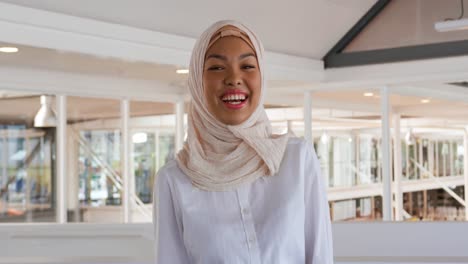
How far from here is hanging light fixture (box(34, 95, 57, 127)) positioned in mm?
6891

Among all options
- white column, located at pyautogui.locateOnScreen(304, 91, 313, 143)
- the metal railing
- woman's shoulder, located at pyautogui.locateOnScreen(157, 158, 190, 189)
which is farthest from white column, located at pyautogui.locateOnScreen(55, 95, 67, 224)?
woman's shoulder, located at pyautogui.locateOnScreen(157, 158, 190, 189)

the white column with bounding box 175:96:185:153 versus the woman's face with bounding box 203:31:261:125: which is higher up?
the white column with bounding box 175:96:185:153

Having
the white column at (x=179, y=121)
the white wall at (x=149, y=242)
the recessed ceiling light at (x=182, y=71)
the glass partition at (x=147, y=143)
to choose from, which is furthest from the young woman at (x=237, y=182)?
the white column at (x=179, y=121)

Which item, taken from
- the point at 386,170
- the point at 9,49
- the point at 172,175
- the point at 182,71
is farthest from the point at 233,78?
the point at 386,170

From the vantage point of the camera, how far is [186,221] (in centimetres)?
157

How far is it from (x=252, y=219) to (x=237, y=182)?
82 millimetres

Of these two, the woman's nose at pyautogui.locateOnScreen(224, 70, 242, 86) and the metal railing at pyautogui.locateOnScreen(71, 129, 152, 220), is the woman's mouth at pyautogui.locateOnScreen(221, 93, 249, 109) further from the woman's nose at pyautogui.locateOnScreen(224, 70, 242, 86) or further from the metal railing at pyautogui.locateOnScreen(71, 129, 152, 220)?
the metal railing at pyautogui.locateOnScreen(71, 129, 152, 220)

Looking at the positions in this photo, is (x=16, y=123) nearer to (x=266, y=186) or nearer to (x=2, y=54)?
(x=2, y=54)

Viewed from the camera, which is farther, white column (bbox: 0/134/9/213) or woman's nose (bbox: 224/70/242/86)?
white column (bbox: 0/134/9/213)

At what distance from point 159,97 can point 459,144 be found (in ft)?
10.3

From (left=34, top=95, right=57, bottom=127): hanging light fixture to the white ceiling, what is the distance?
158 centimetres

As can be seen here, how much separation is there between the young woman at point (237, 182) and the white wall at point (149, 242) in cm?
95

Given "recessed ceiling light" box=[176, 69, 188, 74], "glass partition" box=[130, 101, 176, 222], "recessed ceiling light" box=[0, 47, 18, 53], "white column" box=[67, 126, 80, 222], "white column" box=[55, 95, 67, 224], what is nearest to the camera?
"recessed ceiling light" box=[0, 47, 18, 53]

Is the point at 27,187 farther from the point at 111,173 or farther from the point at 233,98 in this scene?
the point at 233,98
